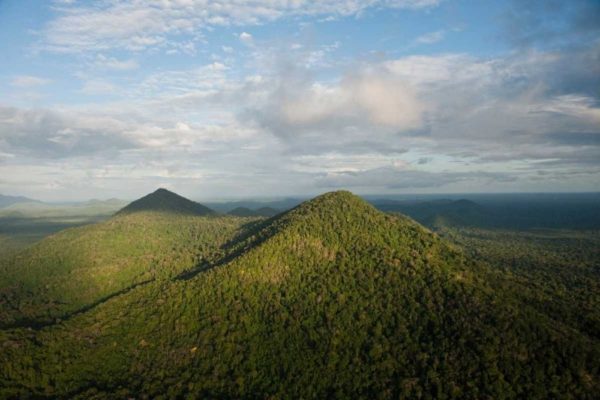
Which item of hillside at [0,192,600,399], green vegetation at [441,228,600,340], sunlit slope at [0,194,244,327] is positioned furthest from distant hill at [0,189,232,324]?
green vegetation at [441,228,600,340]

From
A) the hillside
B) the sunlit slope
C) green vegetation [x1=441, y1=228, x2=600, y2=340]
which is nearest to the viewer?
the hillside

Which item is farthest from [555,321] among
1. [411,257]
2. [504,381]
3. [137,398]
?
[137,398]

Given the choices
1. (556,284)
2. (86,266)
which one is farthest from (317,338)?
(86,266)

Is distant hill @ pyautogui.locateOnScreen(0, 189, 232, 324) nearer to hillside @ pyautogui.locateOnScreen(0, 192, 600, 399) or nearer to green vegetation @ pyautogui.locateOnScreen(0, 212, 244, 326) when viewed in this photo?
green vegetation @ pyautogui.locateOnScreen(0, 212, 244, 326)

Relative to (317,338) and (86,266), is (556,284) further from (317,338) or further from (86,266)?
(86,266)

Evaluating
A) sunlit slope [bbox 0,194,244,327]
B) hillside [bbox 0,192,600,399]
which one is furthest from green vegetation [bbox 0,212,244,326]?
hillside [bbox 0,192,600,399]

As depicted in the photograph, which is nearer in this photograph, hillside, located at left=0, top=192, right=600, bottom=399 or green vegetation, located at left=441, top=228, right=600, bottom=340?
hillside, located at left=0, top=192, right=600, bottom=399

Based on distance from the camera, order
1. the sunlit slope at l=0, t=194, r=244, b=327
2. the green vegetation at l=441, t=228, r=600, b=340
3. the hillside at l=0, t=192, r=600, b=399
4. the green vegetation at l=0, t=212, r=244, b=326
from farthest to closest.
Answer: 1. the green vegetation at l=0, t=212, r=244, b=326
2. the sunlit slope at l=0, t=194, r=244, b=327
3. the green vegetation at l=441, t=228, r=600, b=340
4. the hillside at l=0, t=192, r=600, b=399

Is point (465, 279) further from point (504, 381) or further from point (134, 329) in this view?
point (134, 329)
